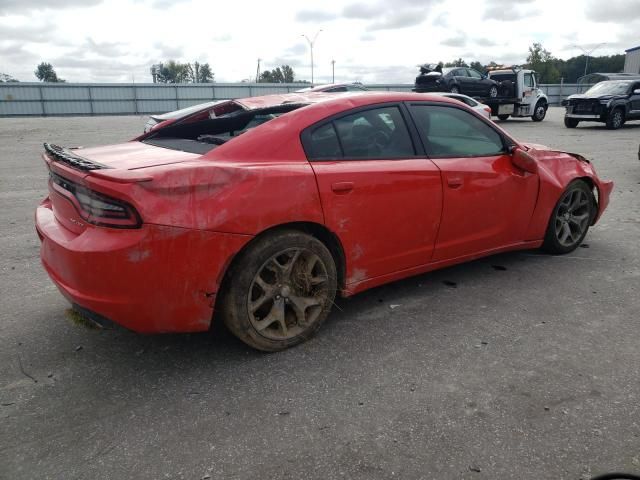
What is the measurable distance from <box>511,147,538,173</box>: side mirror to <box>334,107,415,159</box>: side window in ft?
3.33

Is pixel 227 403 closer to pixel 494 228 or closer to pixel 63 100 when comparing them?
pixel 494 228

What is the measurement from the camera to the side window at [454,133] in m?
→ 3.67

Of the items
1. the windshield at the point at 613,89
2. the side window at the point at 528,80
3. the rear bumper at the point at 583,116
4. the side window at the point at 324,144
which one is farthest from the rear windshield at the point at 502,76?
the side window at the point at 324,144

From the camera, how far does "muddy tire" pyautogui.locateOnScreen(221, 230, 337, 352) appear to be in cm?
285

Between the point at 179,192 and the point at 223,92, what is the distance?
39.8m

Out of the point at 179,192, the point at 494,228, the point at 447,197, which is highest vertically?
the point at 179,192

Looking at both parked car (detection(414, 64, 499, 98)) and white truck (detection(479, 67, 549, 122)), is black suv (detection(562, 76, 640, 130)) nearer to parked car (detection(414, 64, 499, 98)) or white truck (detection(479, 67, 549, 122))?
white truck (detection(479, 67, 549, 122))

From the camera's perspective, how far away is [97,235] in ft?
8.42

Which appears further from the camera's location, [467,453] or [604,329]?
[604,329]

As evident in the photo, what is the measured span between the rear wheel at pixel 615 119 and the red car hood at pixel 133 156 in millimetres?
19991

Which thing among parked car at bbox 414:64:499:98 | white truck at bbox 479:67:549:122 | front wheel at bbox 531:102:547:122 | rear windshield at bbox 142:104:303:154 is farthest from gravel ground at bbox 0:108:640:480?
front wheel at bbox 531:102:547:122

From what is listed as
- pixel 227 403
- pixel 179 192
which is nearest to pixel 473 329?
pixel 227 403

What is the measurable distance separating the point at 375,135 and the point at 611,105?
1927 cm

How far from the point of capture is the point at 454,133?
389 cm
